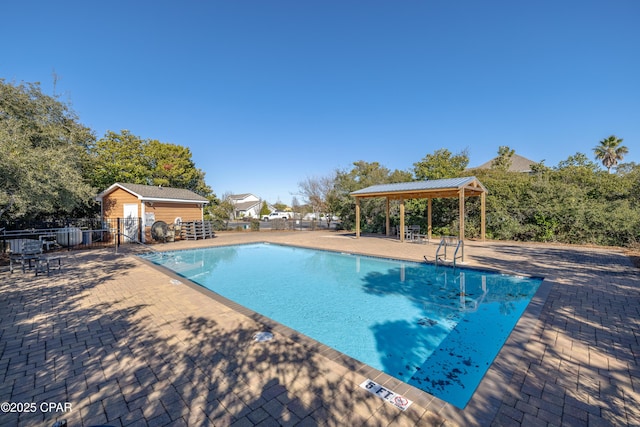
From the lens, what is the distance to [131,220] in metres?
14.1

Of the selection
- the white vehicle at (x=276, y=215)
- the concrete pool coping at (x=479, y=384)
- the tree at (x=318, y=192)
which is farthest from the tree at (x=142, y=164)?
the white vehicle at (x=276, y=215)

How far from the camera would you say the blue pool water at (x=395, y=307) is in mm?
3742

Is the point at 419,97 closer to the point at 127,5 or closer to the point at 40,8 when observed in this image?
the point at 127,5

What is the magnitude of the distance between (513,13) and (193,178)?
925 inches

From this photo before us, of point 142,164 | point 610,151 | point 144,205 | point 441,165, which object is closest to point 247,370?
point 144,205

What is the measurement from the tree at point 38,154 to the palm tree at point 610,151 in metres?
42.9

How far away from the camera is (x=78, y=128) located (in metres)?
15.0

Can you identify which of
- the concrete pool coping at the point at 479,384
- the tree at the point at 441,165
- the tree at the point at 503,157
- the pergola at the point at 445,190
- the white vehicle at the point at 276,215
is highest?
the tree at the point at 503,157

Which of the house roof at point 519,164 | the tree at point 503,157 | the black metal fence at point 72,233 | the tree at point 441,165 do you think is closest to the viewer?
the black metal fence at point 72,233

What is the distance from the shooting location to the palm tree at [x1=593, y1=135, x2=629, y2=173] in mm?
27781

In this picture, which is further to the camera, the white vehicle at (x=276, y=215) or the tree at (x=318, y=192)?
the white vehicle at (x=276, y=215)

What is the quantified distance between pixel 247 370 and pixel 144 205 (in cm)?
1417

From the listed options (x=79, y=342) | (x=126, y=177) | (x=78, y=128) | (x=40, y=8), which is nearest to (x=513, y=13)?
(x=79, y=342)

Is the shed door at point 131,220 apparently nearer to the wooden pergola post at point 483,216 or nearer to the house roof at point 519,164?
the wooden pergola post at point 483,216
